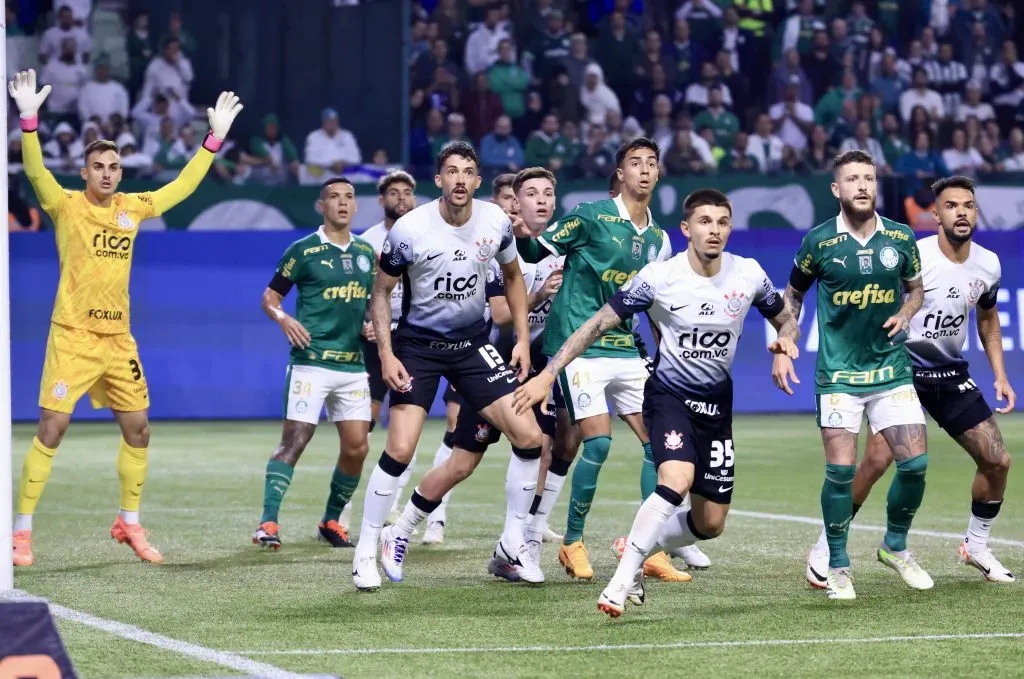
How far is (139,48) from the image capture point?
22.0 meters

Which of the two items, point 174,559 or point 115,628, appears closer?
point 115,628

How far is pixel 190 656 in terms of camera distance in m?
6.45

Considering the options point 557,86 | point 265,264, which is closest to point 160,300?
point 265,264

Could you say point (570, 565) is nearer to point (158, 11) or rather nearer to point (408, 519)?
point (408, 519)

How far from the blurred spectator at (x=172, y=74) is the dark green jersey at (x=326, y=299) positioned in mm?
11729

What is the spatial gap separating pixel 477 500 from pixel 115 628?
5.93 meters

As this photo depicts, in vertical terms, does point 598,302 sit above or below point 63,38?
below

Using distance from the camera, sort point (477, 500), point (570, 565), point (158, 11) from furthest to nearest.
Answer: point (158, 11), point (477, 500), point (570, 565)

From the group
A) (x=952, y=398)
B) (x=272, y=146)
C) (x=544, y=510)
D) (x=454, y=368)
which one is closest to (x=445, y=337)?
(x=454, y=368)

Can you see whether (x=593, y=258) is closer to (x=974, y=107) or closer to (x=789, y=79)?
(x=789, y=79)

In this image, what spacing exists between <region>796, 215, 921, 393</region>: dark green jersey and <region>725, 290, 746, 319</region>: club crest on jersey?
0.61m

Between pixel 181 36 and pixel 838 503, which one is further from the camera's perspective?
pixel 181 36

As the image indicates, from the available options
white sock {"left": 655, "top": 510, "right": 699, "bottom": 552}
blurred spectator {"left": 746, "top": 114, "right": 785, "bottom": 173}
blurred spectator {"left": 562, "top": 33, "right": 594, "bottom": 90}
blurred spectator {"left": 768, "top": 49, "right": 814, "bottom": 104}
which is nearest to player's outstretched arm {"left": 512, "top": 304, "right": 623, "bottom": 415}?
white sock {"left": 655, "top": 510, "right": 699, "bottom": 552}

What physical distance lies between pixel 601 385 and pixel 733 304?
4.80 feet
